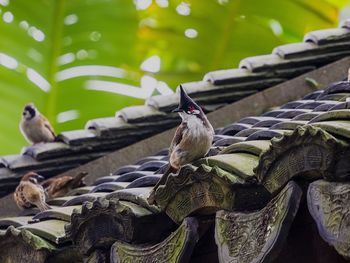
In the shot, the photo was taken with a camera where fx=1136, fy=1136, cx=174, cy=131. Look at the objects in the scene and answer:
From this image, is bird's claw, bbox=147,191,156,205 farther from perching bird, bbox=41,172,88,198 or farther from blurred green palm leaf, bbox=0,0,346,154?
blurred green palm leaf, bbox=0,0,346,154

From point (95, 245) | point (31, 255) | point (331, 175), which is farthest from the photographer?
point (31, 255)

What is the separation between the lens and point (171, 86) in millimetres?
7379

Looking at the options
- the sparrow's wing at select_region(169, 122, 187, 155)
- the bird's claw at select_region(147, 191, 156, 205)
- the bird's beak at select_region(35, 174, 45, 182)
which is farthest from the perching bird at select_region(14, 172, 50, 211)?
the bird's claw at select_region(147, 191, 156, 205)

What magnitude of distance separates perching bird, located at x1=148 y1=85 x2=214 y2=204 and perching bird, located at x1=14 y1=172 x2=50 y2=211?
35.8 inches

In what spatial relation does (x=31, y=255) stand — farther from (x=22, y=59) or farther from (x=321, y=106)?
(x=22, y=59)

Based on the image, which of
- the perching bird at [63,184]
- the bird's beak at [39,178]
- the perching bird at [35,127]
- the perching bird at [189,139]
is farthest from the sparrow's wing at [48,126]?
the perching bird at [189,139]

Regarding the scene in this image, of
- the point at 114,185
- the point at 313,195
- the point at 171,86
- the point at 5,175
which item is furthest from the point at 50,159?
the point at 313,195

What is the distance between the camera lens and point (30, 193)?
4707 millimetres

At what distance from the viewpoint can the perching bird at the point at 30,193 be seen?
15.5 feet

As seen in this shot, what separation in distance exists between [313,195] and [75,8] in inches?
183

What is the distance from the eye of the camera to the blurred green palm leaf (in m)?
6.93

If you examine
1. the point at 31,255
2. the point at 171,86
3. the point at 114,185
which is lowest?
the point at 31,255

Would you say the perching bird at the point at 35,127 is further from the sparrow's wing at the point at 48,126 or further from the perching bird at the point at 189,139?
the perching bird at the point at 189,139

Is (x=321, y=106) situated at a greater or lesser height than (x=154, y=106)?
lesser
